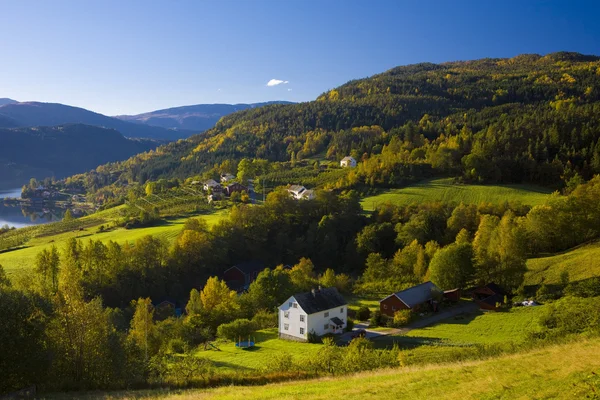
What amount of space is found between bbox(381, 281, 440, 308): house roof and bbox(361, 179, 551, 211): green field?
31602mm

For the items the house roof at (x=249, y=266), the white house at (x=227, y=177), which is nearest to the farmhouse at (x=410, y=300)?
the house roof at (x=249, y=266)

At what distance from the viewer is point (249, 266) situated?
197 ft

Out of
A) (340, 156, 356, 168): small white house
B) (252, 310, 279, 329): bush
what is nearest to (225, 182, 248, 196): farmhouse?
(340, 156, 356, 168): small white house

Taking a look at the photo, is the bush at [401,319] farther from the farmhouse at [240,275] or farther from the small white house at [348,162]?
the small white house at [348,162]

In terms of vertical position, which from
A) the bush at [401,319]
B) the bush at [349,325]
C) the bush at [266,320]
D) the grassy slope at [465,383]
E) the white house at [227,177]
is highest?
the white house at [227,177]

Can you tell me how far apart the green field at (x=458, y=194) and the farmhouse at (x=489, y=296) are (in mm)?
30413

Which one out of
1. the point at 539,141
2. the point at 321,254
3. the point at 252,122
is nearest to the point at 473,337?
the point at 321,254

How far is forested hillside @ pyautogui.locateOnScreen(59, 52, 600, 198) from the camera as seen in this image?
8081 centimetres

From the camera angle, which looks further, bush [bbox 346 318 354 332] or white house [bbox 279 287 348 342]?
bush [bbox 346 318 354 332]

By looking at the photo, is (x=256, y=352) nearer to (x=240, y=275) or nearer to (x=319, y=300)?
(x=319, y=300)

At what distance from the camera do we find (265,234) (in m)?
64.8

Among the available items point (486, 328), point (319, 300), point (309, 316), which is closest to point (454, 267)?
point (486, 328)

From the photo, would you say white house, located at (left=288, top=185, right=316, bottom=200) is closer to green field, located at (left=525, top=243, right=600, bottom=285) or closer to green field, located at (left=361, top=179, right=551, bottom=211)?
green field, located at (left=361, top=179, right=551, bottom=211)

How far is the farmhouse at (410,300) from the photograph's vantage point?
37.8 m
